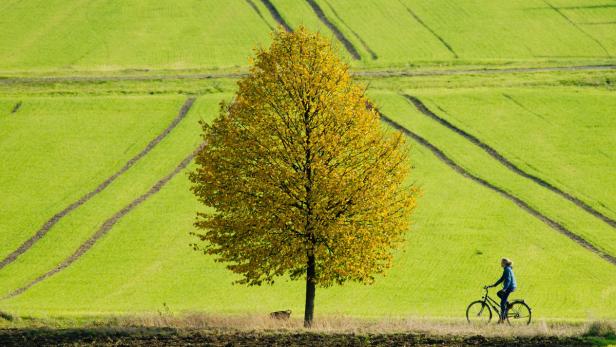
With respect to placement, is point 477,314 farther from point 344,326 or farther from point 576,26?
point 576,26

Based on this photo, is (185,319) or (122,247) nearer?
(185,319)

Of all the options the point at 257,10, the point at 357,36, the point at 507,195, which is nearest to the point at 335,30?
the point at 357,36

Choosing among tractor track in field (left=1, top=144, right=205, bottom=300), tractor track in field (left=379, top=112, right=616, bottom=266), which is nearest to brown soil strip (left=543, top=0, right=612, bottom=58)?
tractor track in field (left=379, top=112, right=616, bottom=266)

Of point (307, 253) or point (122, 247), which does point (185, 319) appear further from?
point (122, 247)

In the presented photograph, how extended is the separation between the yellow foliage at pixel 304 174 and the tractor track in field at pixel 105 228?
1956 centimetres

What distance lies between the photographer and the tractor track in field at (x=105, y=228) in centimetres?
4862

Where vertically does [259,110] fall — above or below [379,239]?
above

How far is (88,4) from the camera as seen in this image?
108 meters

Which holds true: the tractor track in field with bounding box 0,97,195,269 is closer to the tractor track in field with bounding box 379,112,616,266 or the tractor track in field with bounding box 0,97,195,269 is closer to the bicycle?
the tractor track in field with bounding box 379,112,616,266

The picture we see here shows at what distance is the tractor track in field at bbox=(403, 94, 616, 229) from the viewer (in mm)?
57094

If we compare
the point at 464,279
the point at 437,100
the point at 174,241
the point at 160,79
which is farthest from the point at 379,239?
the point at 160,79

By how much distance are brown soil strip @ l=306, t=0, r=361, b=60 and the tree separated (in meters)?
59.2

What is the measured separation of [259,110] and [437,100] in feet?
155

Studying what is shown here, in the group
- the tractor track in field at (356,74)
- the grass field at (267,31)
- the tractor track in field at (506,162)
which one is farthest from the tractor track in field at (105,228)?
the grass field at (267,31)
